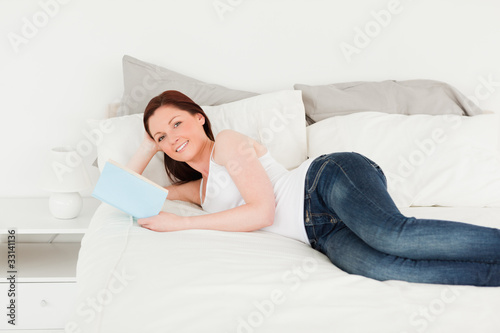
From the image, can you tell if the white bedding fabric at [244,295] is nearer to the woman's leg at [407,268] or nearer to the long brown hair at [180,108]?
the woman's leg at [407,268]

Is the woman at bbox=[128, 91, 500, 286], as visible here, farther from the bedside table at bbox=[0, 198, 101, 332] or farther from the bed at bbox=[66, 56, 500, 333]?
the bedside table at bbox=[0, 198, 101, 332]

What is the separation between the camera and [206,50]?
2396 mm

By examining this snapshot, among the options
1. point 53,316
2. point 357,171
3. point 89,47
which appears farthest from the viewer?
point 89,47

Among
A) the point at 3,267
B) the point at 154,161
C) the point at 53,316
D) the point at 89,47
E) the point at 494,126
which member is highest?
the point at 89,47

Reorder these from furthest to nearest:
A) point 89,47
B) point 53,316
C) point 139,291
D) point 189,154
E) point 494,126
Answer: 1. point 89,47
2. point 494,126
3. point 53,316
4. point 189,154
5. point 139,291

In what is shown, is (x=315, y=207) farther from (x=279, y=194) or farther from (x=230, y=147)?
(x=230, y=147)

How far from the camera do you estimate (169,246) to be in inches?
52.9

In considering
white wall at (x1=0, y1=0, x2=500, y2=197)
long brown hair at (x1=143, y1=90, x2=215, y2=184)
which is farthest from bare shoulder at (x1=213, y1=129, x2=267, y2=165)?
white wall at (x1=0, y1=0, x2=500, y2=197)

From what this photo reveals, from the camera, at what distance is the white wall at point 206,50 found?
7.51ft

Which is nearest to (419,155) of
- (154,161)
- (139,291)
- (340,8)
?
(340,8)

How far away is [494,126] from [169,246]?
1.47 meters

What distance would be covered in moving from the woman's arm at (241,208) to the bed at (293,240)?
0.04 meters

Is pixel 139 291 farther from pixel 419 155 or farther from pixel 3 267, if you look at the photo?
pixel 419 155

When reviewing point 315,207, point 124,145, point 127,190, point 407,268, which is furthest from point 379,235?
point 124,145
